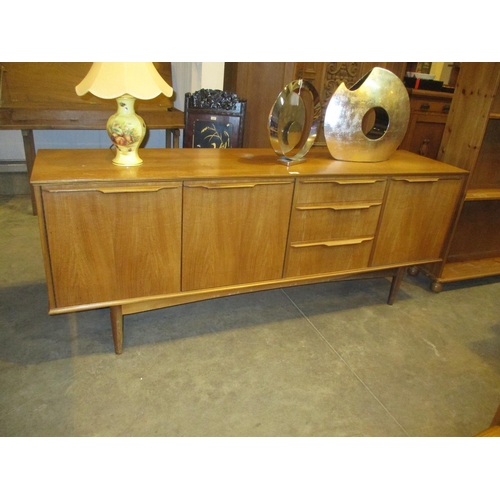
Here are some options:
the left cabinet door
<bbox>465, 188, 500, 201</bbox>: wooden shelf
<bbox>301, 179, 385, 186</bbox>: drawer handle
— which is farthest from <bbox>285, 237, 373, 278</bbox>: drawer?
<bbox>465, 188, 500, 201</bbox>: wooden shelf

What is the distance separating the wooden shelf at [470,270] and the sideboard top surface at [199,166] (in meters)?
0.72

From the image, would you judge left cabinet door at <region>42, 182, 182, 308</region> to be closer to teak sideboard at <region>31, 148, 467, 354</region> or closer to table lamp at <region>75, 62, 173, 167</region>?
teak sideboard at <region>31, 148, 467, 354</region>

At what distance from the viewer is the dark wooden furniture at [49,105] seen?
270 cm

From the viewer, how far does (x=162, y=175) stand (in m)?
1.46

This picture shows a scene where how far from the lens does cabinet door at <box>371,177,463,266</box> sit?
6.28ft

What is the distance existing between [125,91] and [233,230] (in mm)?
634

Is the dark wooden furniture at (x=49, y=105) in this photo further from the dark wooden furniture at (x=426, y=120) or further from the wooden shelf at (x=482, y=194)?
the dark wooden furniture at (x=426, y=120)

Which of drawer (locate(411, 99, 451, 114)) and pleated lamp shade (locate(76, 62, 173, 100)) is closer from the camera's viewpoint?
pleated lamp shade (locate(76, 62, 173, 100))

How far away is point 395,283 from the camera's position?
2215mm

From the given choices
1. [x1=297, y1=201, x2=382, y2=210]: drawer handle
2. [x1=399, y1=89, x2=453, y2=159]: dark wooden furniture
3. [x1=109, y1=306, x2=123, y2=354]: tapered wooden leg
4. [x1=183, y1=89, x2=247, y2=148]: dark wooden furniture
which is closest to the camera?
[x1=109, y1=306, x2=123, y2=354]: tapered wooden leg

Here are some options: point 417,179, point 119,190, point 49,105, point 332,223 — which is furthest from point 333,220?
point 49,105

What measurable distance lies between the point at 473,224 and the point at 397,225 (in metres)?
0.97

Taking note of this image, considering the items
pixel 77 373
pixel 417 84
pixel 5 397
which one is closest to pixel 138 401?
pixel 77 373

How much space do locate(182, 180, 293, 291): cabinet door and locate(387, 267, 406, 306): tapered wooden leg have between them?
777 millimetres
